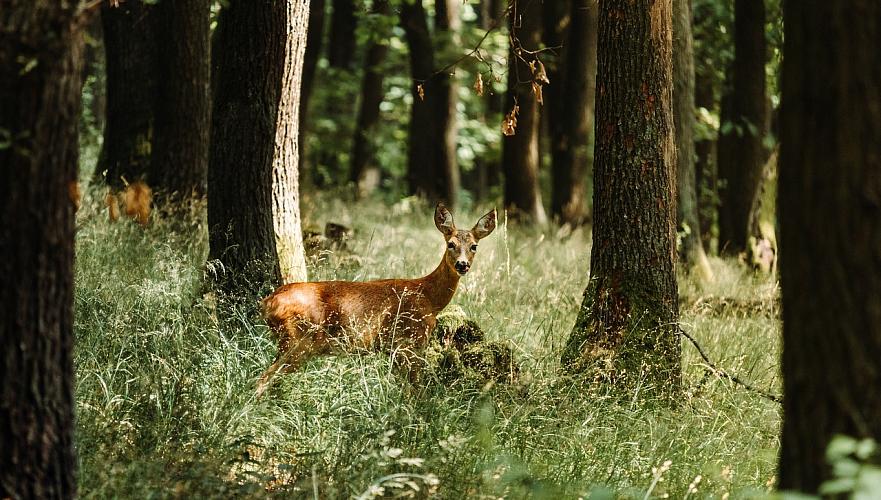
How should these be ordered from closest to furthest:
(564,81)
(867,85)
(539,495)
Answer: (867,85) → (539,495) → (564,81)

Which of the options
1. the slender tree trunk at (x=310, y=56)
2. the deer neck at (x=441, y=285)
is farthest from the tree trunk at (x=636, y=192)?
the slender tree trunk at (x=310, y=56)

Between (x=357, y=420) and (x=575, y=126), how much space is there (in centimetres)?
1253

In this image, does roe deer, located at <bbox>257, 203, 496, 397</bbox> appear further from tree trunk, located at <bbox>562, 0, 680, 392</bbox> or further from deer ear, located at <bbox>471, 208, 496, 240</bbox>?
tree trunk, located at <bbox>562, 0, 680, 392</bbox>

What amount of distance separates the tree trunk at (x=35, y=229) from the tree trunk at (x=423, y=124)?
14.0m

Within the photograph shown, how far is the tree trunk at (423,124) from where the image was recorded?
18016 mm

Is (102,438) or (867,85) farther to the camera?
(102,438)

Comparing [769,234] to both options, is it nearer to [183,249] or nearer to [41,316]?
[183,249]

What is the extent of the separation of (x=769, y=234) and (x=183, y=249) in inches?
342

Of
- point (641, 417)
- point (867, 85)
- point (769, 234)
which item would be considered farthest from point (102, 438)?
point (769, 234)

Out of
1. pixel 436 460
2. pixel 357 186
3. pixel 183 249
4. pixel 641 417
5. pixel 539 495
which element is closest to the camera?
pixel 539 495

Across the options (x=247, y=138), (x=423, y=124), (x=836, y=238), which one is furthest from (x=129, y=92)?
(x=836, y=238)

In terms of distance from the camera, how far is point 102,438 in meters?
4.75

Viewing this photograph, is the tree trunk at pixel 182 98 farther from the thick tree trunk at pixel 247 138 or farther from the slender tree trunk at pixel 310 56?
the thick tree trunk at pixel 247 138

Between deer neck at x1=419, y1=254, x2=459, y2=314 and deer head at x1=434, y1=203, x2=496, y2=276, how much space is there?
8cm
